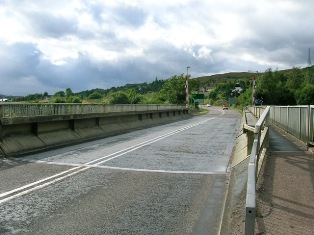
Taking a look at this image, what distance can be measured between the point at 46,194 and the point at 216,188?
11.4ft

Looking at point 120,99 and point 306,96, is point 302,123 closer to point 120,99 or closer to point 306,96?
point 120,99

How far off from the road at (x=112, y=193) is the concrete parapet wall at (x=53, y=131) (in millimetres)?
952

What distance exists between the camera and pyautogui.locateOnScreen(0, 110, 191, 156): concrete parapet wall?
13.0 m

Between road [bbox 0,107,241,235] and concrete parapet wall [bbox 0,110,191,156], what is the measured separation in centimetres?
95

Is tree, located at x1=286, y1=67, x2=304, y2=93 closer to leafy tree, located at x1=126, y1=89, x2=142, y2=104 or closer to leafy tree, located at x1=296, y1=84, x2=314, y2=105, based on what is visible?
leafy tree, located at x1=296, y1=84, x2=314, y2=105

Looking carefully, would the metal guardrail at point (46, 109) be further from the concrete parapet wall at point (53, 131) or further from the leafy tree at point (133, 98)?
the leafy tree at point (133, 98)

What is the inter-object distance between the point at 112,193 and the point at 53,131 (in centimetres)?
897

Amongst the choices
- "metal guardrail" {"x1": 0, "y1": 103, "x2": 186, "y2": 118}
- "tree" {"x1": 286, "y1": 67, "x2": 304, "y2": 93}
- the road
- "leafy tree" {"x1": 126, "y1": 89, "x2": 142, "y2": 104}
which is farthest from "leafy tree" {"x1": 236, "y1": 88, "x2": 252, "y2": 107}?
the road

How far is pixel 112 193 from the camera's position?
7.75 metres

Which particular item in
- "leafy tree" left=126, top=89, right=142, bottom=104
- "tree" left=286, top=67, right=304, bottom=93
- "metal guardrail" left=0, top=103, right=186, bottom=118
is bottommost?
"metal guardrail" left=0, top=103, right=186, bottom=118

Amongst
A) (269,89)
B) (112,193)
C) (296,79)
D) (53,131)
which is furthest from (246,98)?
(112,193)

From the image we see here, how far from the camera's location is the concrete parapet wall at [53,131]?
42.5 ft

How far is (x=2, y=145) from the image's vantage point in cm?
1234

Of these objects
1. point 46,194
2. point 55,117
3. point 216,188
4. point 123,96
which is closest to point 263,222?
point 216,188
